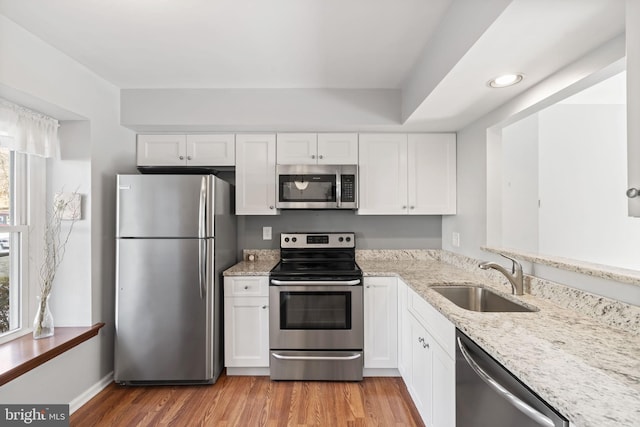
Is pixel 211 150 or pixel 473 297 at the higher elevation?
pixel 211 150

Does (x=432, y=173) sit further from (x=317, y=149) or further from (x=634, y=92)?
(x=634, y=92)

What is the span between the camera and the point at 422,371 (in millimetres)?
1896

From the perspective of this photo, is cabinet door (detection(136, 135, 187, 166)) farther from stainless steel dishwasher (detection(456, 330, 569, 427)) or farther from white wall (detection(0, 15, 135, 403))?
stainless steel dishwasher (detection(456, 330, 569, 427))

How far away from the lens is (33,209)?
6.89 ft

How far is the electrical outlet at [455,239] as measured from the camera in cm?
273

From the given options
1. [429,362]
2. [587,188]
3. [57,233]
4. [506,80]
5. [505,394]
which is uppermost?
[506,80]

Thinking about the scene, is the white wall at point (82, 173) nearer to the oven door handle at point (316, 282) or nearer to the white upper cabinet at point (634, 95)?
the oven door handle at point (316, 282)

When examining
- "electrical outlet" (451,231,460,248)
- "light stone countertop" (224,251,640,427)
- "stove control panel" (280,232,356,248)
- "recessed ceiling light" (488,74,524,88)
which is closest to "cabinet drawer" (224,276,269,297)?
"stove control panel" (280,232,356,248)

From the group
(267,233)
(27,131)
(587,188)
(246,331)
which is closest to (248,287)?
Answer: (246,331)

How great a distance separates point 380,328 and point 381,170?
4.39 feet

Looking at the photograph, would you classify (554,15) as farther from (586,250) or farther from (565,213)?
(586,250)

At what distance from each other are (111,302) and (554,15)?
3.12m

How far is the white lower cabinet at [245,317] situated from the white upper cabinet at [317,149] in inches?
42.3

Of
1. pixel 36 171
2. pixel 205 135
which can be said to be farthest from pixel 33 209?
pixel 205 135
